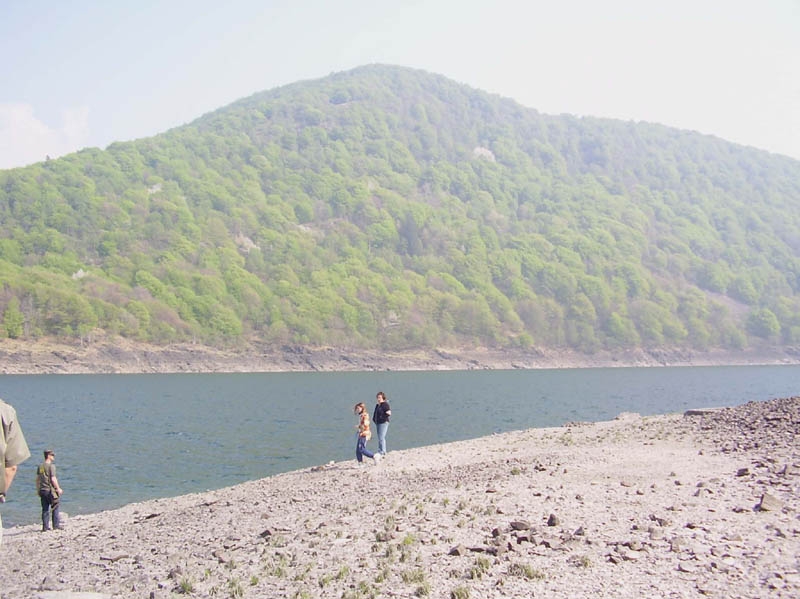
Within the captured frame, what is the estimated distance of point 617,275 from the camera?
633 feet

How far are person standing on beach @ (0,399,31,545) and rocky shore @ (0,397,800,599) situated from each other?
181 inches

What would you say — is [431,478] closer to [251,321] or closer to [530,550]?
[530,550]

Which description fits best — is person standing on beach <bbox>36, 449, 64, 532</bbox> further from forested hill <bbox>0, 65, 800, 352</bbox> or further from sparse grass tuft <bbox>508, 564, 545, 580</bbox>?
forested hill <bbox>0, 65, 800, 352</bbox>

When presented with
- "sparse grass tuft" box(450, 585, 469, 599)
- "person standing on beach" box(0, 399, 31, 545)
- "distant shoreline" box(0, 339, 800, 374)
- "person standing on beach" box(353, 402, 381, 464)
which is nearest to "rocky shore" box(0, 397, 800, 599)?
"sparse grass tuft" box(450, 585, 469, 599)

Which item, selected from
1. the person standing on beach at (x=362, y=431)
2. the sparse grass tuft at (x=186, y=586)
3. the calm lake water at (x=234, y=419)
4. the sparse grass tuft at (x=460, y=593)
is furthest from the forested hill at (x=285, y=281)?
the sparse grass tuft at (x=460, y=593)

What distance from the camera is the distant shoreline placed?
114 metres

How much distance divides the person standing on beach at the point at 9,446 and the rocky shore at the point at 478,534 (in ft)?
15.1

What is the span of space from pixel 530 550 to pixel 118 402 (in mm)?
61004

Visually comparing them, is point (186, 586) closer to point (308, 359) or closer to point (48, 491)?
point (48, 491)

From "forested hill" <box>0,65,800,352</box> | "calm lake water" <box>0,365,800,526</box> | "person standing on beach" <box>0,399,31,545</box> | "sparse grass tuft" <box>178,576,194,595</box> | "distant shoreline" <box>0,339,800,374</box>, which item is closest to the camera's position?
"person standing on beach" <box>0,399,31,545</box>

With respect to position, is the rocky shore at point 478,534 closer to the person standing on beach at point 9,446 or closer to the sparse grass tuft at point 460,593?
the sparse grass tuft at point 460,593

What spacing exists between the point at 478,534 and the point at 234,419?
137ft

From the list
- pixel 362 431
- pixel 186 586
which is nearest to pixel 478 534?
pixel 186 586

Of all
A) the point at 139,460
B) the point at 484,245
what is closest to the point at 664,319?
the point at 484,245
